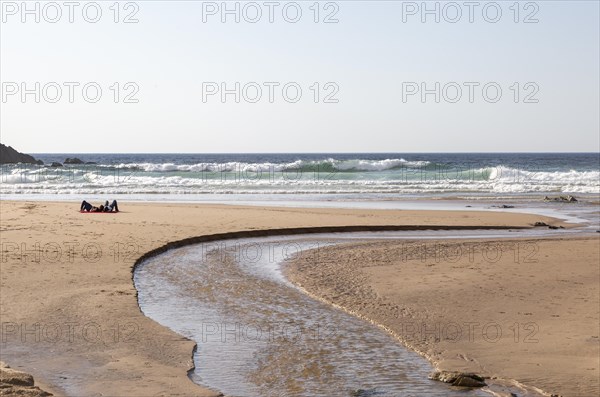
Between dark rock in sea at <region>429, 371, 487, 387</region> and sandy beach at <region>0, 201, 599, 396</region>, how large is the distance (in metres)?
0.25

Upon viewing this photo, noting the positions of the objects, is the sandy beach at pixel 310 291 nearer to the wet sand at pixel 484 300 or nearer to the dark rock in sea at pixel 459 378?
the wet sand at pixel 484 300

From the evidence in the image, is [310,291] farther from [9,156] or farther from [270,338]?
[9,156]

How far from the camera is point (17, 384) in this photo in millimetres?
5449

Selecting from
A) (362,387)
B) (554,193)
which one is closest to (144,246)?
(362,387)

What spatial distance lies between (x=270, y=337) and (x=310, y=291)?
8.56ft

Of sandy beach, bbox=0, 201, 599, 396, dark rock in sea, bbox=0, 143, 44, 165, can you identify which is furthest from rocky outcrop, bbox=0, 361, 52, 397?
dark rock in sea, bbox=0, 143, 44, 165

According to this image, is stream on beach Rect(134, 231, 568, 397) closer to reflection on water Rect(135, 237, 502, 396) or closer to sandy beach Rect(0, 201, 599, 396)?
reflection on water Rect(135, 237, 502, 396)

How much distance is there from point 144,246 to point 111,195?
69.5 feet

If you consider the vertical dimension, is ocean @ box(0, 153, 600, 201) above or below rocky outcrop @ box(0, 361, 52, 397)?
above

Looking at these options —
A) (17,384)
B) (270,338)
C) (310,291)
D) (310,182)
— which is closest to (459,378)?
(270,338)

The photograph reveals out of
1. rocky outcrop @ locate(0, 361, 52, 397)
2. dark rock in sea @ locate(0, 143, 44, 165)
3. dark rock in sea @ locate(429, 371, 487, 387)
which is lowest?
dark rock in sea @ locate(429, 371, 487, 387)

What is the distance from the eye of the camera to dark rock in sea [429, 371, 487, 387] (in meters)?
6.18

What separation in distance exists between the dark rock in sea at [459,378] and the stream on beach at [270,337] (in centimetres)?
9

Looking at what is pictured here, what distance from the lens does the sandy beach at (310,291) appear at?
6.25m
